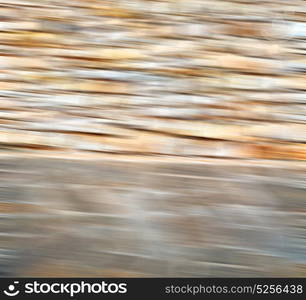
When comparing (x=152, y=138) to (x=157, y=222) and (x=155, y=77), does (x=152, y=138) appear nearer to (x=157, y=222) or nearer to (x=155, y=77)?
(x=155, y=77)

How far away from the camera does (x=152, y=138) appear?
2.99 m

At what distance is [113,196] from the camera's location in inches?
102

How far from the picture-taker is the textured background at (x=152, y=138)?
8.48 ft

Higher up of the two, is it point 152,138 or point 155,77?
point 155,77

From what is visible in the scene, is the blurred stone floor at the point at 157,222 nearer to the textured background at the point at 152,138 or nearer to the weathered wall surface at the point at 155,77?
the textured background at the point at 152,138

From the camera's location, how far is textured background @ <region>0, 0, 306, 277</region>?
259 centimetres

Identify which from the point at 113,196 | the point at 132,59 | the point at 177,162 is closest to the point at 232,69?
the point at 132,59

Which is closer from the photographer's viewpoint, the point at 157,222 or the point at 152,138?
the point at 157,222

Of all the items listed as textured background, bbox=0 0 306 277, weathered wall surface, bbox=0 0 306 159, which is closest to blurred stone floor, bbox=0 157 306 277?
textured background, bbox=0 0 306 277

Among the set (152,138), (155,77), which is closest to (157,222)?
(152,138)

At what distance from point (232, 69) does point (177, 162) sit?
0.89m

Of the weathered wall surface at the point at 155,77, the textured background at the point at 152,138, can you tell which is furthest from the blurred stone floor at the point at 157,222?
the weathered wall surface at the point at 155,77

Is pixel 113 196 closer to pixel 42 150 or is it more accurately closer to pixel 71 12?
pixel 42 150

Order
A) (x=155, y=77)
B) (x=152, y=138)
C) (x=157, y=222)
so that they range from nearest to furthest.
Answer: (x=157, y=222) < (x=152, y=138) < (x=155, y=77)
